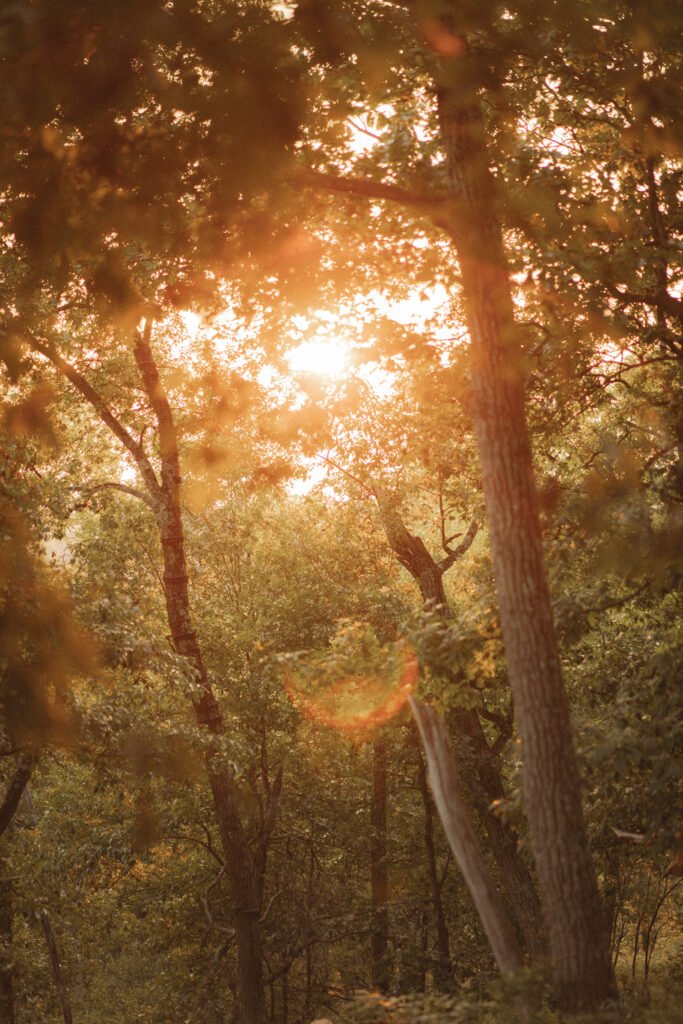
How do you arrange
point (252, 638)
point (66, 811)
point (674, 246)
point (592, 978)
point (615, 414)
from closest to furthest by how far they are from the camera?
point (592, 978), point (674, 246), point (615, 414), point (252, 638), point (66, 811)

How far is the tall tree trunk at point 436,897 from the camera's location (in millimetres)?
18312

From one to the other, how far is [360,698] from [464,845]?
2655 mm

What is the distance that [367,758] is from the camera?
2312 centimetres

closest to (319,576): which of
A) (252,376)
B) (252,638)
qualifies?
(252,638)

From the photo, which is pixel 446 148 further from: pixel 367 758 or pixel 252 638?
pixel 367 758

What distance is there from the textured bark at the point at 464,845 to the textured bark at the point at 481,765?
634 cm

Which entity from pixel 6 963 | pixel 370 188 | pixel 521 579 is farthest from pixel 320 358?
pixel 6 963

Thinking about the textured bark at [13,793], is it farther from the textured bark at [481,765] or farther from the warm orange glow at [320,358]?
the warm orange glow at [320,358]

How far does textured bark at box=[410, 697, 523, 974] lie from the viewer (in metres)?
6.88

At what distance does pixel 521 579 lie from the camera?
700 centimetres

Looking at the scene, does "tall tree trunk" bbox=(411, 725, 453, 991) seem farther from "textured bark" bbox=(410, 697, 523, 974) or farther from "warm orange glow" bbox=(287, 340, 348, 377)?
"textured bark" bbox=(410, 697, 523, 974)

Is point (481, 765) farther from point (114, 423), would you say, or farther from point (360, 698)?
point (114, 423)

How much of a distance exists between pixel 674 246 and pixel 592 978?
6.78 metres

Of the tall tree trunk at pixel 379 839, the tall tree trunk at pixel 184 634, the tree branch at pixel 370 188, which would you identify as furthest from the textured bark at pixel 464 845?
the tall tree trunk at pixel 379 839
